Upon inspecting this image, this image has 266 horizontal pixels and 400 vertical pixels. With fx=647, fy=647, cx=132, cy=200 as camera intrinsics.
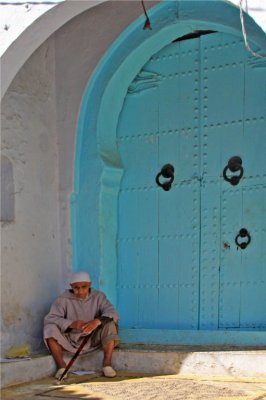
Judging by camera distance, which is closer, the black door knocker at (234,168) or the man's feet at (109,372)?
the man's feet at (109,372)

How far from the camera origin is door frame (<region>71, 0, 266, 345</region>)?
16.5 ft

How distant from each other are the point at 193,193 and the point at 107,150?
82 cm

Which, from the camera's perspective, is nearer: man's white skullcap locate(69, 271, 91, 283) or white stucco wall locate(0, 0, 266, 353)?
man's white skullcap locate(69, 271, 91, 283)

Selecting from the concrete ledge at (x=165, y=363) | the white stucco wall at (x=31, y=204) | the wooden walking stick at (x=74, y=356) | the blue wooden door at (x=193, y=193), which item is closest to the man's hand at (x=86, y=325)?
the wooden walking stick at (x=74, y=356)

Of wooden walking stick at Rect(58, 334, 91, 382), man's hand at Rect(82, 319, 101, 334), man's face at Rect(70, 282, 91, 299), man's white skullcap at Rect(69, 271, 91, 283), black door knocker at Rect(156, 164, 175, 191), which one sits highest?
black door knocker at Rect(156, 164, 175, 191)

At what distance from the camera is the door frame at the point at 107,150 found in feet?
16.5

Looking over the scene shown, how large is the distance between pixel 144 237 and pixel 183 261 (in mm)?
400

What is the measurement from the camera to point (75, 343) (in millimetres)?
4750

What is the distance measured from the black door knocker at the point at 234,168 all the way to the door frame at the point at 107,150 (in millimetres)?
912

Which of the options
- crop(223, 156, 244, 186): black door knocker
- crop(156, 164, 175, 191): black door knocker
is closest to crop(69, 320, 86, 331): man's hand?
crop(156, 164, 175, 191): black door knocker

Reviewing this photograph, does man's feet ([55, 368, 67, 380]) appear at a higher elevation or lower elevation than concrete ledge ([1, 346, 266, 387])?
lower

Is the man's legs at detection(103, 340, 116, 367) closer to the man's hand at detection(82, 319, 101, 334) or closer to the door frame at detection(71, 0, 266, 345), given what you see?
the man's hand at detection(82, 319, 101, 334)

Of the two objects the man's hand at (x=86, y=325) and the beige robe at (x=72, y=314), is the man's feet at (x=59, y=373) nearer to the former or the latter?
the beige robe at (x=72, y=314)

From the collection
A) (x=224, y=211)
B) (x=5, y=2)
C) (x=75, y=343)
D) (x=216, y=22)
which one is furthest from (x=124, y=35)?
(x=75, y=343)
